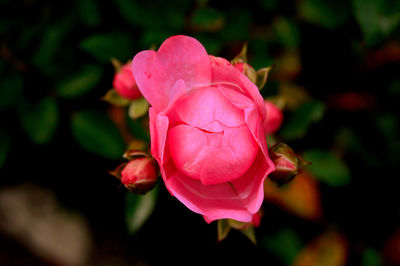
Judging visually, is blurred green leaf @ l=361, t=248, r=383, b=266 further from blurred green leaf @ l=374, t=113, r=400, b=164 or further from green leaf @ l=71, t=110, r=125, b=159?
green leaf @ l=71, t=110, r=125, b=159

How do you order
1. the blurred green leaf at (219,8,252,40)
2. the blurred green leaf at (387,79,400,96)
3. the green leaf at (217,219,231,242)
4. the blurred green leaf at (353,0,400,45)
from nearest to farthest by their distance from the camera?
1. the green leaf at (217,219,231,242)
2. the blurred green leaf at (353,0,400,45)
3. the blurred green leaf at (219,8,252,40)
4. the blurred green leaf at (387,79,400,96)

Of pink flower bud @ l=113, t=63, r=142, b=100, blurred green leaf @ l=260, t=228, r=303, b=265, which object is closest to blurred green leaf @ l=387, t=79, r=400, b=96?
blurred green leaf @ l=260, t=228, r=303, b=265

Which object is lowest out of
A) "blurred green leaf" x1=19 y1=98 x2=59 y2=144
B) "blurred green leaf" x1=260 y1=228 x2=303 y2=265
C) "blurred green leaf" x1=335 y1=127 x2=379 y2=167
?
"blurred green leaf" x1=260 y1=228 x2=303 y2=265

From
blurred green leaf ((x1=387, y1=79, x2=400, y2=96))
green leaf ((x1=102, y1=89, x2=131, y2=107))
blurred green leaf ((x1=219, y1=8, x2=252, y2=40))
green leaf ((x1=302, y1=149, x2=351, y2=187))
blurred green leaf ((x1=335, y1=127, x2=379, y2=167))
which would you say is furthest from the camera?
blurred green leaf ((x1=387, y1=79, x2=400, y2=96))

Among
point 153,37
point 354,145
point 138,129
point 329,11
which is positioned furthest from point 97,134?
point 354,145

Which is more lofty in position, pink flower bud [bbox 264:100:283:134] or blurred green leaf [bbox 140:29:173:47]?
blurred green leaf [bbox 140:29:173:47]

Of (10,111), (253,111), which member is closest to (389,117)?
(253,111)

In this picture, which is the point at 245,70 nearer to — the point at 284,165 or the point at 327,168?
the point at 284,165
